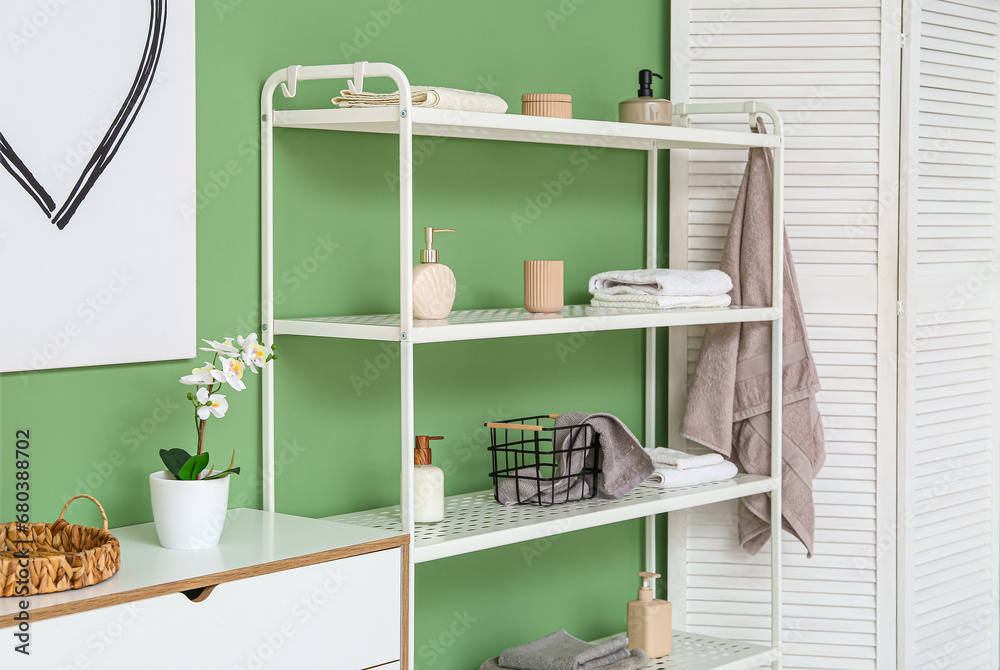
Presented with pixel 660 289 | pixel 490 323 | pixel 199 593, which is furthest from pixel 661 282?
pixel 199 593

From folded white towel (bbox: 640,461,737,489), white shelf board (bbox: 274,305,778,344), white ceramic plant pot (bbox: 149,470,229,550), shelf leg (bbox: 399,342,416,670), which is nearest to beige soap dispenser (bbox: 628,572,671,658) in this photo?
folded white towel (bbox: 640,461,737,489)

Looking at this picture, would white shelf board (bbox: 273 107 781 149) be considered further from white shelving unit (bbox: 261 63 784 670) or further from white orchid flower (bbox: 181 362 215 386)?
white orchid flower (bbox: 181 362 215 386)

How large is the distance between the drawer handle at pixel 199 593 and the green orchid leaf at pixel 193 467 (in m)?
0.22

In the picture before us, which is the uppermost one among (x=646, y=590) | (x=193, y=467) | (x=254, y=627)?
(x=193, y=467)

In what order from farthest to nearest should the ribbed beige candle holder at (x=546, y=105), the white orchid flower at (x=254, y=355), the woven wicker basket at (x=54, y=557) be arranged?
1. the ribbed beige candle holder at (x=546, y=105)
2. the white orchid flower at (x=254, y=355)
3. the woven wicker basket at (x=54, y=557)

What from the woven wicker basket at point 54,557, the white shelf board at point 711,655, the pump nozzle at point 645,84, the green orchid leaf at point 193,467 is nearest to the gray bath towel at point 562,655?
the white shelf board at point 711,655

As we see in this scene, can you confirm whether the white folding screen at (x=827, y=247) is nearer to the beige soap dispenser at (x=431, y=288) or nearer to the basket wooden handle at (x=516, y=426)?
the basket wooden handle at (x=516, y=426)

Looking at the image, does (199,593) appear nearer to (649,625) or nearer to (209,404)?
(209,404)

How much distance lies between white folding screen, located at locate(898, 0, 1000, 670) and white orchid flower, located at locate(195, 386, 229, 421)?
5.58ft

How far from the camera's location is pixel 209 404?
1678 millimetres

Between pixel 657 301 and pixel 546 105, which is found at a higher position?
pixel 546 105

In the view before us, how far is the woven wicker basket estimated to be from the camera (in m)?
1.33

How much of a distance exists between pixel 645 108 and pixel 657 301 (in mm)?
402

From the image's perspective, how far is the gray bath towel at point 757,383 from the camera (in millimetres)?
2496
